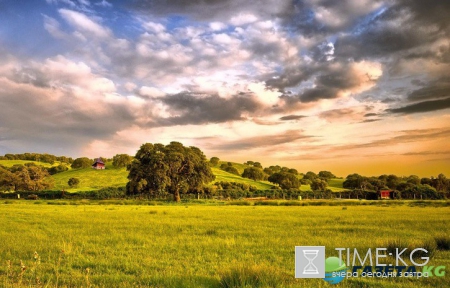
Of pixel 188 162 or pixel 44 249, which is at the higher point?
pixel 188 162

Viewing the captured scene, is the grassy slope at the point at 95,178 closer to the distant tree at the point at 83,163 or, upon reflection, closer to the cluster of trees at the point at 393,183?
the distant tree at the point at 83,163

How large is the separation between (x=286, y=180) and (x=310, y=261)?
133 m

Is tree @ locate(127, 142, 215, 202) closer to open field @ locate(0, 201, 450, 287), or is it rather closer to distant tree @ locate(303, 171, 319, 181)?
open field @ locate(0, 201, 450, 287)

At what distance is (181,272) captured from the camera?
1120 cm

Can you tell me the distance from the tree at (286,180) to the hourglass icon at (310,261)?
131 meters

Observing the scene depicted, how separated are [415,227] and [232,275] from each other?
62.7ft

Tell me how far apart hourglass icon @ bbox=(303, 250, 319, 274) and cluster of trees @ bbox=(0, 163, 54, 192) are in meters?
104

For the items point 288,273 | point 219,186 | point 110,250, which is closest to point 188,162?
point 219,186

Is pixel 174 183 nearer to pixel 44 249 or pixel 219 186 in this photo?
pixel 219 186

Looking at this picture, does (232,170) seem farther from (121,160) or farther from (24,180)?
(24,180)

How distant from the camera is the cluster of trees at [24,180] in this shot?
3931 inches

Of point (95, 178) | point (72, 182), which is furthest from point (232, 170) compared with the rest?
point (72, 182)

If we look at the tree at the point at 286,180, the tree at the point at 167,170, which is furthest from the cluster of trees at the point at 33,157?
the tree at the point at 167,170

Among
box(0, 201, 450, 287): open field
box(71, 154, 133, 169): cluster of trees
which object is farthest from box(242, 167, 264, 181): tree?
box(0, 201, 450, 287): open field
